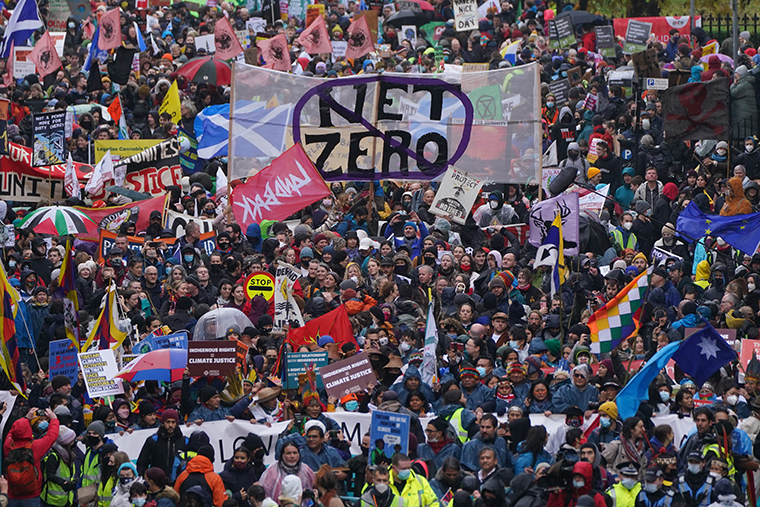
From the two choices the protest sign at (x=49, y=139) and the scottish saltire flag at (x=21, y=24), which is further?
the scottish saltire flag at (x=21, y=24)

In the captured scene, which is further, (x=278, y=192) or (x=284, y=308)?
(x=278, y=192)

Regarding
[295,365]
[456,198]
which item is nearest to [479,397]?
[295,365]

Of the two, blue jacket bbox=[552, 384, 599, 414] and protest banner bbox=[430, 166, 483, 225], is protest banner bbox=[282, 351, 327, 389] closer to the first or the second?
blue jacket bbox=[552, 384, 599, 414]

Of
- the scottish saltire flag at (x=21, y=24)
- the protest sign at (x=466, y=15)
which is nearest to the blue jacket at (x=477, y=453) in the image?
the scottish saltire flag at (x=21, y=24)

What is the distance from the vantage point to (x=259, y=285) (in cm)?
1688

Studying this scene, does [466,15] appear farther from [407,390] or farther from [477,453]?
[477,453]

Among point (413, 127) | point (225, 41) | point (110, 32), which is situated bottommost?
point (225, 41)

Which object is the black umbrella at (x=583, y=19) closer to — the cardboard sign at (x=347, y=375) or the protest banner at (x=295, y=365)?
the protest banner at (x=295, y=365)

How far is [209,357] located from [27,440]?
177 centimetres

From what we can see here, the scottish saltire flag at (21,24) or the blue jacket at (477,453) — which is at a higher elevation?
the scottish saltire flag at (21,24)

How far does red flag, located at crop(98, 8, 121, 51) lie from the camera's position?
2769 centimetres

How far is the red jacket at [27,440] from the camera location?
13.2 meters

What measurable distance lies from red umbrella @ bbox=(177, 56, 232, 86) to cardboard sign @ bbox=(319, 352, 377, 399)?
1479 centimetres

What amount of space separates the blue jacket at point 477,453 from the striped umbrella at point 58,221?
8761 mm
